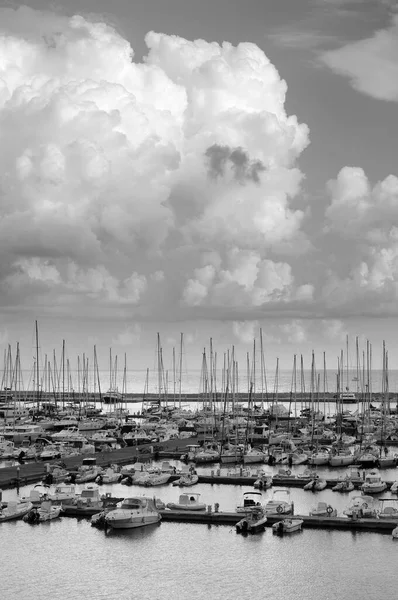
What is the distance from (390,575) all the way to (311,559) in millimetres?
5332

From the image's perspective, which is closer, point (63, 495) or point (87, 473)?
point (63, 495)

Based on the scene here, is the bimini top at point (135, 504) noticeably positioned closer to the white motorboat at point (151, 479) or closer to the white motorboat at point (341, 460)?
the white motorboat at point (151, 479)

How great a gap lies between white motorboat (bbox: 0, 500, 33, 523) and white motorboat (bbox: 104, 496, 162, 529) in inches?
268

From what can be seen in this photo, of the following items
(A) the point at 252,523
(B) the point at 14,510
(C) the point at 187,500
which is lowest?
(A) the point at 252,523

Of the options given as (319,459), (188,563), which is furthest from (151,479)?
(188,563)

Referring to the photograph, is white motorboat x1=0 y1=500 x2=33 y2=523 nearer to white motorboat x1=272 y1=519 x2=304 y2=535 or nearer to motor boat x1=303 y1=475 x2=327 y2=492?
white motorboat x1=272 y1=519 x2=304 y2=535

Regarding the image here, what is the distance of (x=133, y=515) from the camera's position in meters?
63.6

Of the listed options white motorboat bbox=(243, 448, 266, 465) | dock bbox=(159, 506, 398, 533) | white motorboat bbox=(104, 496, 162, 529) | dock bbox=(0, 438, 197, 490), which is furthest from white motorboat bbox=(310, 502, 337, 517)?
white motorboat bbox=(243, 448, 266, 465)

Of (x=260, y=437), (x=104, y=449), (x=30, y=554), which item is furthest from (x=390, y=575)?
(x=260, y=437)

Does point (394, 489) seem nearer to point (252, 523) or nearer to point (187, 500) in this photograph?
point (187, 500)

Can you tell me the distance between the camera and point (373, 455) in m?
97.8

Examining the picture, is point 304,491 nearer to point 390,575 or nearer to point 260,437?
point 390,575

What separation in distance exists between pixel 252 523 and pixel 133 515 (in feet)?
27.4

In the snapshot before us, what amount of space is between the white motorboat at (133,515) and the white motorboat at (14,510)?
680cm
